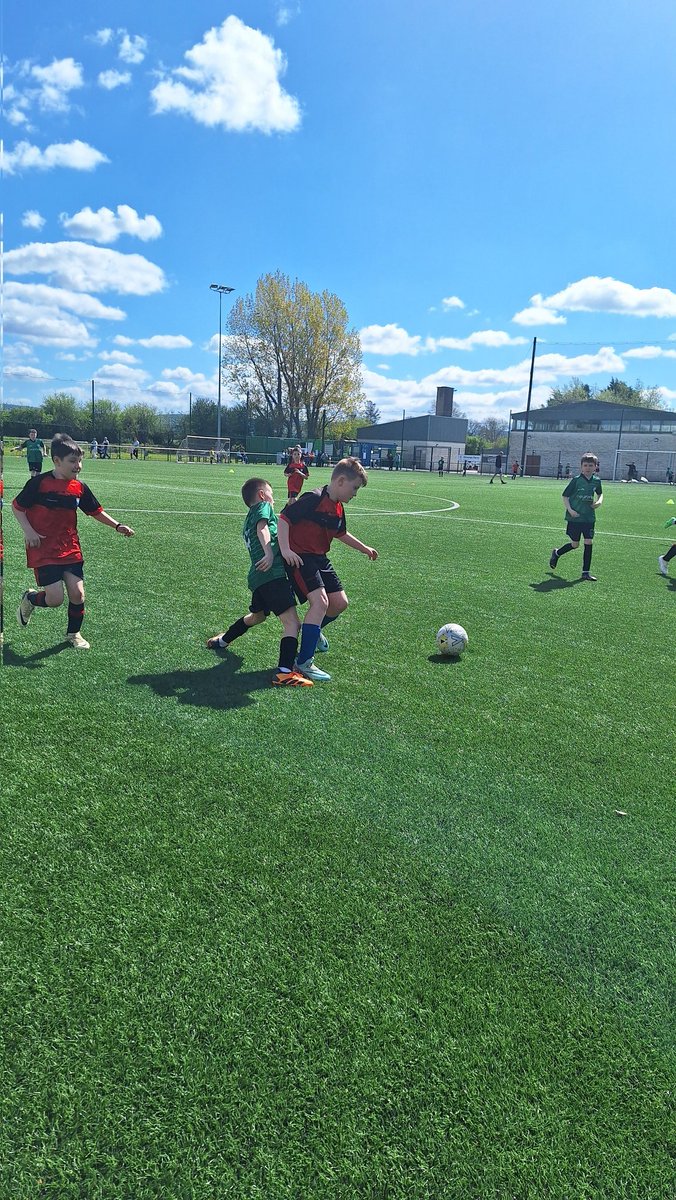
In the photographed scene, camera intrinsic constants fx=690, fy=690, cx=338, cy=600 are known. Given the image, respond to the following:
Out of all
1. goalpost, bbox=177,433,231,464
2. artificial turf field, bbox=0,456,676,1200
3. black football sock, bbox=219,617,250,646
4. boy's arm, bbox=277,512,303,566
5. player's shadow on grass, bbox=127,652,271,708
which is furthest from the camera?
goalpost, bbox=177,433,231,464

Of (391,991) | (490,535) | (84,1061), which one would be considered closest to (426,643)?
(391,991)

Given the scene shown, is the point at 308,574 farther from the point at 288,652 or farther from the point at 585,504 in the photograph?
the point at 585,504

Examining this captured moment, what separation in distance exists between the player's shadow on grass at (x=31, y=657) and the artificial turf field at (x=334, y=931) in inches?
1.8

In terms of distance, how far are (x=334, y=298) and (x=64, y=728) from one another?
71312 millimetres

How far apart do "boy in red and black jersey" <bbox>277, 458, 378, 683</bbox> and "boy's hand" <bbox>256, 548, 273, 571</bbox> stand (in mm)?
106

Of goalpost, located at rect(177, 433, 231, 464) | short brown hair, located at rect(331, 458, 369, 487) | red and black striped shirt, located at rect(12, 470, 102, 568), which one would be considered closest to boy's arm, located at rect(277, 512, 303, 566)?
short brown hair, located at rect(331, 458, 369, 487)

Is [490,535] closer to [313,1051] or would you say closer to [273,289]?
[313,1051]

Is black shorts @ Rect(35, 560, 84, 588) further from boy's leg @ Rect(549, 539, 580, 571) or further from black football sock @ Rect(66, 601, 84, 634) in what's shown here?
boy's leg @ Rect(549, 539, 580, 571)

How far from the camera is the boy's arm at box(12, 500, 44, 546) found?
555cm

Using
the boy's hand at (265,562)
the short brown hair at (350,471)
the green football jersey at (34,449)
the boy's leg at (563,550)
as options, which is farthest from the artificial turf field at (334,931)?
the green football jersey at (34,449)

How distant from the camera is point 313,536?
558cm

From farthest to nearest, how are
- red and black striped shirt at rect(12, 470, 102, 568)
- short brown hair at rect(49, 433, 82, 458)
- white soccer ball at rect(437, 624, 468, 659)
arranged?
white soccer ball at rect(437, 624, 468, 659), red and black striped shirt at rect(12, 470, 102, 568), short brown hair at rect(49, 433, 82, 458)

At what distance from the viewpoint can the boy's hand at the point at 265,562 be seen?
5246mm

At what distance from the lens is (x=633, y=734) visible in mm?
4488
